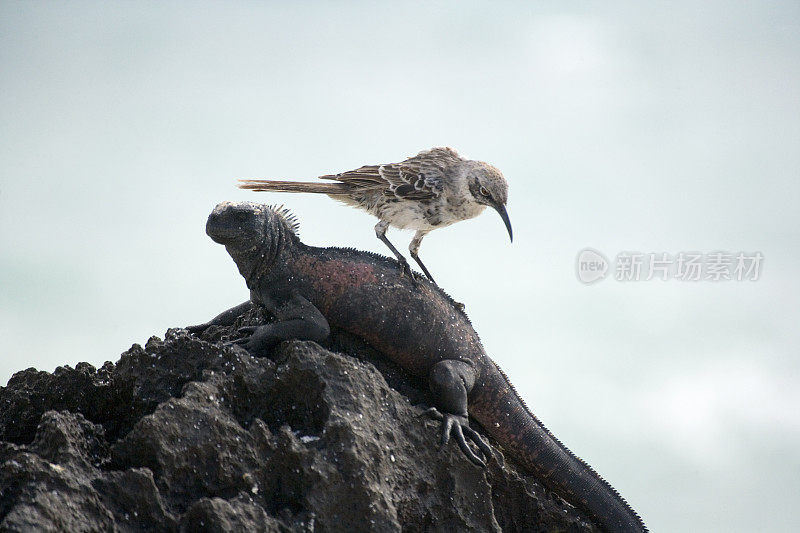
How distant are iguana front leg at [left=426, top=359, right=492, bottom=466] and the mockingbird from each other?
98 centimetres

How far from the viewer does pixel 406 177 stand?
7.22 m

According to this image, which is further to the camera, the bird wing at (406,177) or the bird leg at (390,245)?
the bird wing at (406,177)

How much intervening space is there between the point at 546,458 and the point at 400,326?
1487mm

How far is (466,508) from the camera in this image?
589 cm

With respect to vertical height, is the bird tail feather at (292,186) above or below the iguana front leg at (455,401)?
above

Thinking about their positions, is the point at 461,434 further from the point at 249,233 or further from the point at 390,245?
the point at 249,233

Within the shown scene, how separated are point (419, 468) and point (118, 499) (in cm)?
189

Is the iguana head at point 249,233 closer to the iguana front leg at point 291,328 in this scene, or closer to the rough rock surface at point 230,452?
the iguana front leg at point 291,328

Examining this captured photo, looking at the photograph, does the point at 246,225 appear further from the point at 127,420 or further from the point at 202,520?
the point at 202,520

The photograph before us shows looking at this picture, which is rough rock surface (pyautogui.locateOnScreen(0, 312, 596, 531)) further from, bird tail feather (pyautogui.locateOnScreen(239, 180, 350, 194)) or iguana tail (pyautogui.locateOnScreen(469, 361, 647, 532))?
bird tail feather (pyautogui.locateOnScreen(239, 180, 350, 194))

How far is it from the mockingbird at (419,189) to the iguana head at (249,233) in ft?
2.50

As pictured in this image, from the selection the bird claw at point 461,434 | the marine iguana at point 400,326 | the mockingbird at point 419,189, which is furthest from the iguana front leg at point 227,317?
the bird claw at point 461,434

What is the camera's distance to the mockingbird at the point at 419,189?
710 centimetres

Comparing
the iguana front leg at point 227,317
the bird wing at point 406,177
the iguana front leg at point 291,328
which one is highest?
the bird wing at point 406,177
